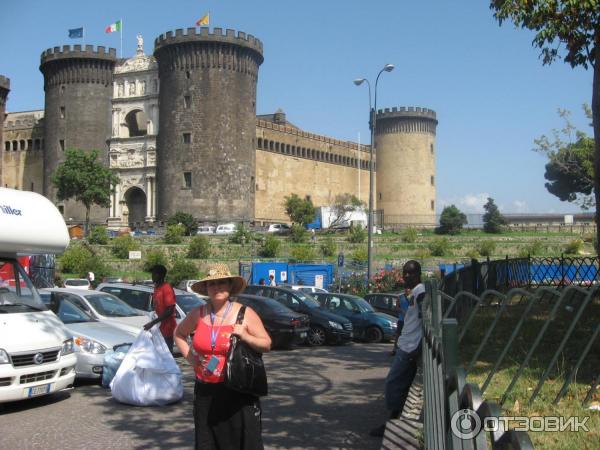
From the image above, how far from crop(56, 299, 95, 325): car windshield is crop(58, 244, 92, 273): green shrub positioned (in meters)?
29.3

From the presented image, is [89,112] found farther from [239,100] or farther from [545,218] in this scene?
[545,218]

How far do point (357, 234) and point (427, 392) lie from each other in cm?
4643

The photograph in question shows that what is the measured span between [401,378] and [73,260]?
36.3m

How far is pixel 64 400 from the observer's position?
29.3 ft

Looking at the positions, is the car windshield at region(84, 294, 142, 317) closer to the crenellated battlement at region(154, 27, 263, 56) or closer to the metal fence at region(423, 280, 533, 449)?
the metal fence at region(423, 280, 533, 449)

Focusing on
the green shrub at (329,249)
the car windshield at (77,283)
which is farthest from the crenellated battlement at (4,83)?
the car windshield at (77,283)

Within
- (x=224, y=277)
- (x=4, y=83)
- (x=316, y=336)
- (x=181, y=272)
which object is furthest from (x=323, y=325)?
(x=4, y=83)

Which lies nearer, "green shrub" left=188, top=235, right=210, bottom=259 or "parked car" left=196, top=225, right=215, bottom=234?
"green shrub" left=188, top=235, right=210, bottom=259

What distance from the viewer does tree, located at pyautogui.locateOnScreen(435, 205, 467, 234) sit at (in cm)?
5928

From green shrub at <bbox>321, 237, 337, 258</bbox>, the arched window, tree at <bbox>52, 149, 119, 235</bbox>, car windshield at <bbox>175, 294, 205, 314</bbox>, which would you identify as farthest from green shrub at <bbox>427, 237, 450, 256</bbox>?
car windshield at <bbox>175, 294, 205, 314</bbox>

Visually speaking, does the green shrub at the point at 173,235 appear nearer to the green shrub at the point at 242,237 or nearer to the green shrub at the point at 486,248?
the green shrub at the point at 242,237

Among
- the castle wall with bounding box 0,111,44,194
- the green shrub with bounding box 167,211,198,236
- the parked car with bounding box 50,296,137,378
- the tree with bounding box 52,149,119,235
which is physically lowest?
the parked car with bounding box 50,296,137,378

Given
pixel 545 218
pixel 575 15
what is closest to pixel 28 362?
pixel 575 15

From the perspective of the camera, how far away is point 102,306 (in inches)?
489
